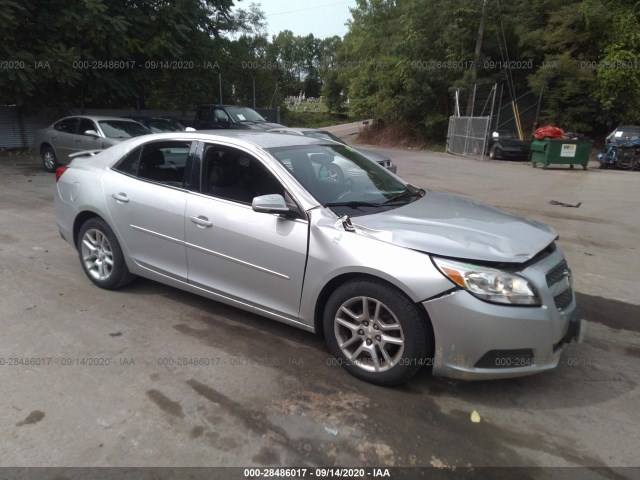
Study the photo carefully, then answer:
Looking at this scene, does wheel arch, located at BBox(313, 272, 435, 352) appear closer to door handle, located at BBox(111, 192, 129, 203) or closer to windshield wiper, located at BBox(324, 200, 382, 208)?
windshield wiper, located at BBox(324, 200, 382, 208)

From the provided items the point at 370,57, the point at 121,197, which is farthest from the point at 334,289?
the point at 370,57

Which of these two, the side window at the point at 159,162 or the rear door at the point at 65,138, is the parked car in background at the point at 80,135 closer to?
the rear door at the point at 65,138

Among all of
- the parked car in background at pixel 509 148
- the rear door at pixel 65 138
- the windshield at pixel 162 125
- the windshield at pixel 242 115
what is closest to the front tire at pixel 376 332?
the rear door at pixel 65 138

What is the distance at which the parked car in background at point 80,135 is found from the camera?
11.5 meters

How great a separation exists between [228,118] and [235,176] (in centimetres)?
1287

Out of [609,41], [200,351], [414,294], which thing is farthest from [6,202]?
[609,41]

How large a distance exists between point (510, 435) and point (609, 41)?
26538 mm

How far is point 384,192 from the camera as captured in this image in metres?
3.93

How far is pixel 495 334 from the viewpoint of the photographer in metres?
2.76

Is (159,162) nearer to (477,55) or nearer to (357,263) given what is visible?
(357,263)

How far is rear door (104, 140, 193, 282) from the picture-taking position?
12.9 ft

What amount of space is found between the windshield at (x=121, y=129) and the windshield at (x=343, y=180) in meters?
9.18

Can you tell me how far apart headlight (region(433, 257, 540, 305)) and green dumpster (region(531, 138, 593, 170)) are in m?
16.9

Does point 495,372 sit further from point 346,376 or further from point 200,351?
point 200,351
